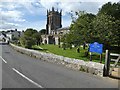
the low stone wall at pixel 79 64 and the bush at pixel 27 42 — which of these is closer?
the low stone wall at pixel 79 64

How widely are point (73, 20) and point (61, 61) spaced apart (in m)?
20.6

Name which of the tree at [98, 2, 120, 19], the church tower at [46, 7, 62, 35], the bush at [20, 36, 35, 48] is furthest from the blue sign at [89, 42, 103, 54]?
the church tower at [46, 7, 62, 35]

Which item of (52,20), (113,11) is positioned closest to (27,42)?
(113,11)

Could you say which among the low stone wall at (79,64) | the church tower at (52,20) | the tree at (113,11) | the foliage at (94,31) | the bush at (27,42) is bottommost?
the low stone wall at (79,64)

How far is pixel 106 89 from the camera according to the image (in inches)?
424

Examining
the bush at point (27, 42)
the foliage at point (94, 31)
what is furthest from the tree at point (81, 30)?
the bush at point (27, 42)

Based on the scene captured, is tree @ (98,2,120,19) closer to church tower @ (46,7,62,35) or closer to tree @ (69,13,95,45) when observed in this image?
tree @ (69,13,95,45)

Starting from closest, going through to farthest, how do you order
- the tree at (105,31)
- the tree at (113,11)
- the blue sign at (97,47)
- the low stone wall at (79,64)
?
the low stone wall at (79,64) < the blue sign at (97,47) < the tree at (105,31) < the tree at (113,11)

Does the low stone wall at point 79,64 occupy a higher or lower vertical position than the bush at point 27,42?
lower

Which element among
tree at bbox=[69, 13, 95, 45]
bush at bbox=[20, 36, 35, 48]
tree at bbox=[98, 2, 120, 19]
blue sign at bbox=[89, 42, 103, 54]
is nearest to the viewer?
blue sign at bbox=[89, 42, 103, 54]

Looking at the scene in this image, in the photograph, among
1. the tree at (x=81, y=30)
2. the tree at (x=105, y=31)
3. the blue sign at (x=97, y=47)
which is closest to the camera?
the blue sign at (x=97, y=47)

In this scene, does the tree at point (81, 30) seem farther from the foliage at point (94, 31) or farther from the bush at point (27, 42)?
the bush at point (27, 42)

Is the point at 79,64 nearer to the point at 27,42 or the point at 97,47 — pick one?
the point at 97,47

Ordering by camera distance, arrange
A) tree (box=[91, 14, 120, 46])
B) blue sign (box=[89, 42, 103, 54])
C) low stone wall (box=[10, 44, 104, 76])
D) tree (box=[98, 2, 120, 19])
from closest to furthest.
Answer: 1. low stone wall (box=[10, 44, 104, 76])
2. blue sign (box=[89, 42, 103, 54])
3. tree (box=[91, 14, 120, 46])
4. tree (box=[98, 2, 120, 19])
